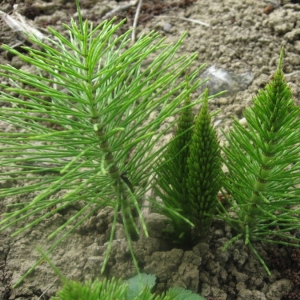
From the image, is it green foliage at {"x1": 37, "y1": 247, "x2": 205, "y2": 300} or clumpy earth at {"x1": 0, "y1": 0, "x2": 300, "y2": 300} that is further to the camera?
clumpy earth at {"x1": 0, "y1": 0, "x2": 300, "y2": 300}

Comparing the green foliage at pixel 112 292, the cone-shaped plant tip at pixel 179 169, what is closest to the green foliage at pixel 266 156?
the cone-shaped plant tip at pixel 179 169

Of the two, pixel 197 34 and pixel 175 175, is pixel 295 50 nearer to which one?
pixel 197 34

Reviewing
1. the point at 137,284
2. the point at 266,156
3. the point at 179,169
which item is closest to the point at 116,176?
the point at 179,169

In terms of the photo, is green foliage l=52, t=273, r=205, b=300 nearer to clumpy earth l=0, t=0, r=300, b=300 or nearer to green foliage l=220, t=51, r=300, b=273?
clumpy earth l=0, t=0, r=300, b=300

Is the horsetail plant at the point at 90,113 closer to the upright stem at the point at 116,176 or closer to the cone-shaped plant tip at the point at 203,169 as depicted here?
the upright stem at the point at 116,176

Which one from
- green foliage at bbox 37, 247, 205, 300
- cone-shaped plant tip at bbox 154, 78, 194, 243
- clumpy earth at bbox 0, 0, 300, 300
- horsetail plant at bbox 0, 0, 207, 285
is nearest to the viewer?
green foliage at bbox 37, 247, 205, 300

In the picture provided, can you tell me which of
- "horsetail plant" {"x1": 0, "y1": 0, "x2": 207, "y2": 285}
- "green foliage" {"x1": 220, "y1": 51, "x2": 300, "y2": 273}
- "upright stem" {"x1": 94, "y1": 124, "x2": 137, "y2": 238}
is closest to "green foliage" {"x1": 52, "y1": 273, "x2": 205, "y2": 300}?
"horsetail plant" {"x1": 0, "y1": 0, "x2": 207, "y2": 285}

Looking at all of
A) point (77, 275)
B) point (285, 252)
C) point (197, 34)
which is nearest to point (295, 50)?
point (197, 34)
